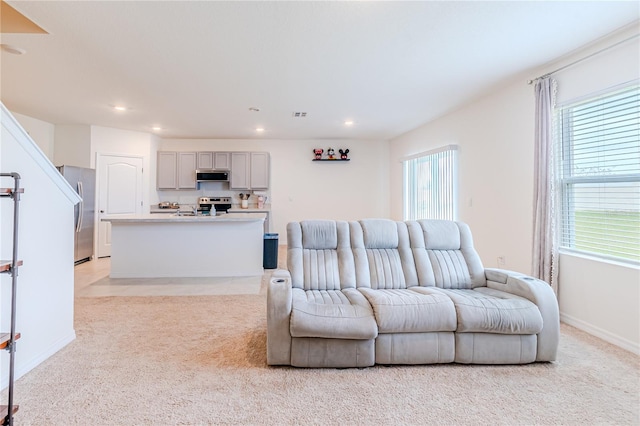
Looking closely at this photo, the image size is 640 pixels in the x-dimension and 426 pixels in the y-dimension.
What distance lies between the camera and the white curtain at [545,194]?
118 inches

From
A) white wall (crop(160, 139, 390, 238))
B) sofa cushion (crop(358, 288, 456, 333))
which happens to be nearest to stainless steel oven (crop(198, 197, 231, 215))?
white wall (crop(160, 139, 390, 238))

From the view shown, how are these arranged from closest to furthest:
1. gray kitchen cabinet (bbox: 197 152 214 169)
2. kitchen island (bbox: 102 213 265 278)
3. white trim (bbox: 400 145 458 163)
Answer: kitchen island (bbox: 102 213 265 278)
white trim (bbox: 400 145 458 163)
gray kitchen cabinet (bbox: 197 152 214 169)

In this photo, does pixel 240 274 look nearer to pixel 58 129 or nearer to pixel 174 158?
pixel 174 158

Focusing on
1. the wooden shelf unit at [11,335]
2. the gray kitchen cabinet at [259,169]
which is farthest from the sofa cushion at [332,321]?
the gray kitchen cabinet at [259,169]

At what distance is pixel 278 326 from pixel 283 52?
8.05 feet

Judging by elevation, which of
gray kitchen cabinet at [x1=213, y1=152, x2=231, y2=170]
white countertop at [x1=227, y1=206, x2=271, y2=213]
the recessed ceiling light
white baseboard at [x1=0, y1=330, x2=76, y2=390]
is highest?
the recessed ceiling light

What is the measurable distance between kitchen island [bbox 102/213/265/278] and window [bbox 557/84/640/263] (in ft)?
11.9

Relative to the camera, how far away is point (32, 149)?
80.3 inches

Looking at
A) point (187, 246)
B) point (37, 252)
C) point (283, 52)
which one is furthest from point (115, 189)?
point (283, 52)

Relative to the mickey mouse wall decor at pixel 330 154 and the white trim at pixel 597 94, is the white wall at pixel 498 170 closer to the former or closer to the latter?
the white trim at pixel 597 94

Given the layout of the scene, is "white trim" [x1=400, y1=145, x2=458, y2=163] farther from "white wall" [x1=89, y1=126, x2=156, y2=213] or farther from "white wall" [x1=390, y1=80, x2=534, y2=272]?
"white wall" [x1=89, y1=126, x2=156, y2=213]

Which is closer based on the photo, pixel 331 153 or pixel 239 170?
pixel 239 170

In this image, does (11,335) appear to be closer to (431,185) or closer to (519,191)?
(519,191)

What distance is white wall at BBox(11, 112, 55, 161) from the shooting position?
517 centimetres
